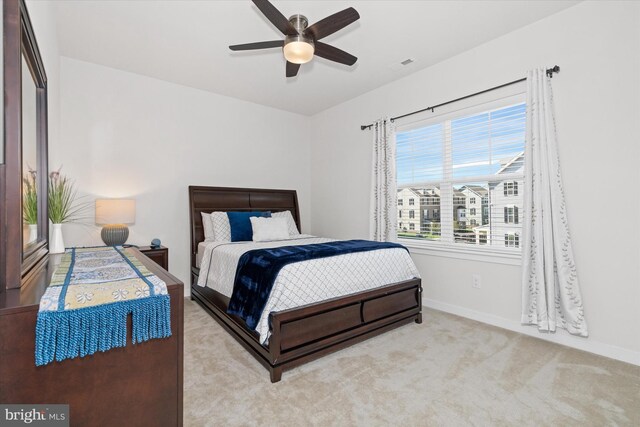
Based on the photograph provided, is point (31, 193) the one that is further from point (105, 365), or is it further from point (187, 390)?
point (187, 390)

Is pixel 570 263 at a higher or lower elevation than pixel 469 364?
higher

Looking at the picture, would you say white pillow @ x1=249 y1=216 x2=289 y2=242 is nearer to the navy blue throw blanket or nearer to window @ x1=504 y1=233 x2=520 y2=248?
the navy blue throw blanket

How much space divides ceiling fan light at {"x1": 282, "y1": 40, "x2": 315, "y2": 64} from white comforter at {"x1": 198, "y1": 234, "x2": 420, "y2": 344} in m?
1.52

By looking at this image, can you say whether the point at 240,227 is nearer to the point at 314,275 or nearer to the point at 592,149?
the point at 314,275

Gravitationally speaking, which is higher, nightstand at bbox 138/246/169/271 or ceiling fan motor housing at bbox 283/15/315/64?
ceiling fan motor housing at bbox 283/15/315/64

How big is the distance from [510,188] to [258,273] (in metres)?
2.49

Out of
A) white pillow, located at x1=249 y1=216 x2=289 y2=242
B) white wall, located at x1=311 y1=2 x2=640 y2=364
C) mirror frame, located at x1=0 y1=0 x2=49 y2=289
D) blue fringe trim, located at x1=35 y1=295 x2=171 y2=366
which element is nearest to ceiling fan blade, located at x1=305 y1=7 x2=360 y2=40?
white wall, located at x1=311 y1=2 x2=640 y2=364

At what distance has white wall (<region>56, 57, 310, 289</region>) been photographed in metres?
3.44

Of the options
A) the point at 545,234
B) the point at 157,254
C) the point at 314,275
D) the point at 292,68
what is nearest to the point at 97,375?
the point at 314,275

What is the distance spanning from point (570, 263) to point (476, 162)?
1.26 m

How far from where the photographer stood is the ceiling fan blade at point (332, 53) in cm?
239

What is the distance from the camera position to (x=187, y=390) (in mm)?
1965

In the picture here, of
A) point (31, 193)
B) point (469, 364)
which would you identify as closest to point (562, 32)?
point (469, 364)

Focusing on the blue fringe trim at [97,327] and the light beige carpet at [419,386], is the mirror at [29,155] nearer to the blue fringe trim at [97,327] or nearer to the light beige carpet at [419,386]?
the blue fringe trim at [97,327]
